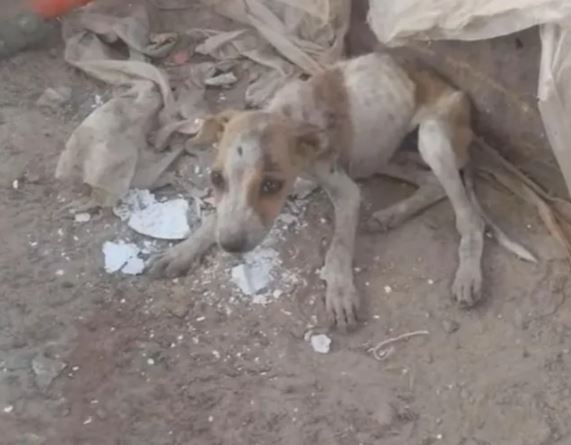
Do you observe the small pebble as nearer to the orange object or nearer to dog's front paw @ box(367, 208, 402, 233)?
dog's front paw @ box(367, 208, 402, 233)

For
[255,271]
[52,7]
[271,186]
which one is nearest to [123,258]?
[255,271]

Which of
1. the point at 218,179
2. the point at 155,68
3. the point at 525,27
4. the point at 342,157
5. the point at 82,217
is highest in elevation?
the point at 525,27

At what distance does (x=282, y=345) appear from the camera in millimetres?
3057

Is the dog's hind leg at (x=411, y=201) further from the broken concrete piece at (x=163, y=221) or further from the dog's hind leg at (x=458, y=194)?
the broken concrete piece at (x=163, y=221)

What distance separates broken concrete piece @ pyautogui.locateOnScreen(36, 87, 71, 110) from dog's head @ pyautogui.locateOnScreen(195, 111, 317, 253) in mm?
751

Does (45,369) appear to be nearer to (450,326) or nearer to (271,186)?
(271,186)

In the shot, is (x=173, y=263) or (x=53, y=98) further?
(x=53, y=98)

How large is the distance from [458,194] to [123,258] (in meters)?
0.87

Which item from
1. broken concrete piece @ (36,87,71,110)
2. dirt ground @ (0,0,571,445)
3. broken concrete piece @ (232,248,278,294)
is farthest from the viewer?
broken concrete piece @ (36,87,71,110)

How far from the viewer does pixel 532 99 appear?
129 inches

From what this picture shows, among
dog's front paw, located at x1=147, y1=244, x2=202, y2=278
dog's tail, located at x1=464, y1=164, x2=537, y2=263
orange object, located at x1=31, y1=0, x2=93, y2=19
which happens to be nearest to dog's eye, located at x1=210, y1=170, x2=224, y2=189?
dog's front paw, located at x1=147, y1=244, x2=202, y2=278

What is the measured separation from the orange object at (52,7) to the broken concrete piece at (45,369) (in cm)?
136

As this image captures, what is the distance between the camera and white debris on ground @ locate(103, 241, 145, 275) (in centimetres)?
326

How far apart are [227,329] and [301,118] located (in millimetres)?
610
